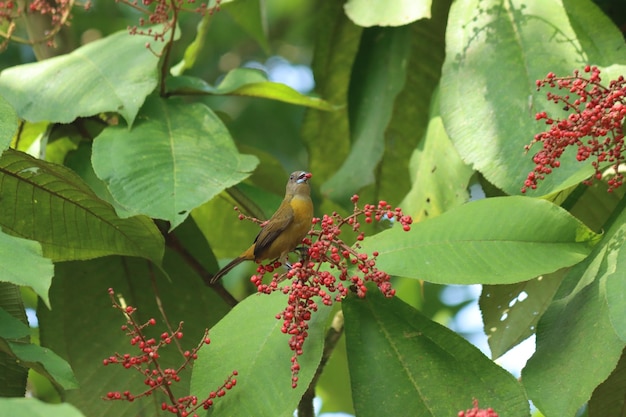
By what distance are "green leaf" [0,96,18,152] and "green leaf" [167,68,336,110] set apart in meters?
0.65

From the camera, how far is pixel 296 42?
5.30 meters

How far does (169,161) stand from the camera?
2.18 metres

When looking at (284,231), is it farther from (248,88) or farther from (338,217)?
(248,88)

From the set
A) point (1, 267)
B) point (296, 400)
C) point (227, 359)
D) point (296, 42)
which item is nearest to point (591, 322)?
point (296, 400)

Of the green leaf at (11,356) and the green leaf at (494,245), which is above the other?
the green leaf at (494,245)

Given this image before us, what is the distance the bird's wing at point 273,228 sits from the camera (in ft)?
7.10

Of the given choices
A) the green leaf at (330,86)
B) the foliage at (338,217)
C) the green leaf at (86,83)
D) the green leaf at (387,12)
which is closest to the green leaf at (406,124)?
the foliage at (338,217)

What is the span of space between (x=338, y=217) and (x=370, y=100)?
93 centimetres

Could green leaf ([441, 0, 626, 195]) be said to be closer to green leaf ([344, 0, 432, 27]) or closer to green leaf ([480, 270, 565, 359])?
green leaf ([344, 0, 432, 27])

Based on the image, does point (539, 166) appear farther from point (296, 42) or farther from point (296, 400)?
point (296, 42)

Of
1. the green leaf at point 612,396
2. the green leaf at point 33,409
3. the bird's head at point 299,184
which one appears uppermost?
the bird's head at point 299,184

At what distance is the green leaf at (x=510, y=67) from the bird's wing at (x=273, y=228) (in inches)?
16.3

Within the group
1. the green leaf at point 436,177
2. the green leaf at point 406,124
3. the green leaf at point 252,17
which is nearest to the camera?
the green leaf at point 436,177

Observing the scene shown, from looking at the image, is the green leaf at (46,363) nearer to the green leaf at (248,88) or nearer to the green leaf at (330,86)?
the green leaf at (248,88)
